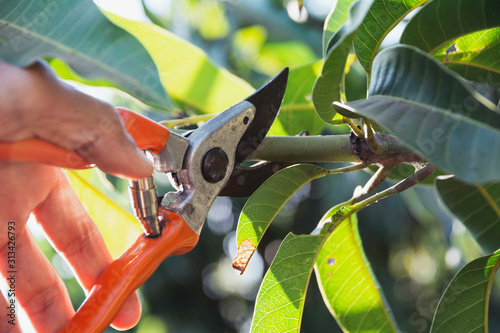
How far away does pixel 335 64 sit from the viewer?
0.67 m

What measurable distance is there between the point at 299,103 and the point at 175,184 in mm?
363

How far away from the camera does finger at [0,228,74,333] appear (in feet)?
2.77

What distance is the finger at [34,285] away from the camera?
2.77ft

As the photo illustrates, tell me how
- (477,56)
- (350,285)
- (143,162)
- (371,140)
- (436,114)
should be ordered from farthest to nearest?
(350,285) → (477,56) → (371,140) → (143,162) → (436,114)

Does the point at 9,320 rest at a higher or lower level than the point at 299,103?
lower

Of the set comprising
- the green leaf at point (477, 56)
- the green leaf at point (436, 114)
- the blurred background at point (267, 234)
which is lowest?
the blurred background at point (267, 234)

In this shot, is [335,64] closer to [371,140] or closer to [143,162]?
[371,140]

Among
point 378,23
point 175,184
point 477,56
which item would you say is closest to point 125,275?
point 175,184

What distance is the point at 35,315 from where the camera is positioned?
0.85m

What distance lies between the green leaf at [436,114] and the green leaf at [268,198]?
0.73ft

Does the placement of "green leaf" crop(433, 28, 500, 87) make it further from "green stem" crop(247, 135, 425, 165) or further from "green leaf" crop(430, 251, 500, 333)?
"green leaf" crop(430, 251, 500, 333)

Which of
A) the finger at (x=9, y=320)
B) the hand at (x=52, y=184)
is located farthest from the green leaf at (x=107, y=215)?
the finger at (x=9, y=320)

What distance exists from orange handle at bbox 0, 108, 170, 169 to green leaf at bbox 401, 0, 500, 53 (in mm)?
375

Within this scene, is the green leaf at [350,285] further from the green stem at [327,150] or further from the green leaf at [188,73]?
the green leaf at [188,73]
